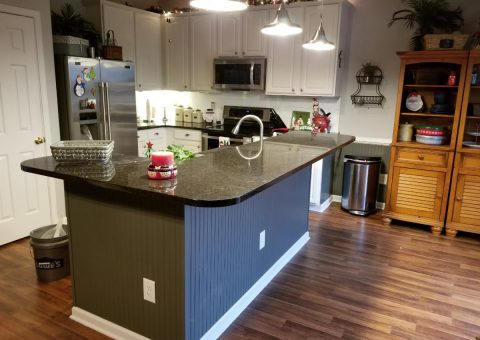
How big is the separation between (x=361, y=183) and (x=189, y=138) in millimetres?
2393

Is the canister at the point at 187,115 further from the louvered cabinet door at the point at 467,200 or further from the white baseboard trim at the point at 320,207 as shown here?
the louvered cabinet door at the point at 467,200

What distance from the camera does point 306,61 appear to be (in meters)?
4.55

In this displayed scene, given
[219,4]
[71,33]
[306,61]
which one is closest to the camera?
[219,4]

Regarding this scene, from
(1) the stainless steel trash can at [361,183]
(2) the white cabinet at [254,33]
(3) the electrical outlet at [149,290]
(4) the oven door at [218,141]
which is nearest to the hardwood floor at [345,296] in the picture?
(3) the electrical outlet at [149,290]

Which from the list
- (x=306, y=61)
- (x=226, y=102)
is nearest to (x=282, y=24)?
(x=306, y=61)

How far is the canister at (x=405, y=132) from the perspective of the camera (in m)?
4.19

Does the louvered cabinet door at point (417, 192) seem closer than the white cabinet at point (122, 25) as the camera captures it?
Yes

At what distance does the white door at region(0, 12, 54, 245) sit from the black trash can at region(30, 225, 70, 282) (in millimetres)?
844

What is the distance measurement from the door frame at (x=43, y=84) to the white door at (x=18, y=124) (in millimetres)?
28

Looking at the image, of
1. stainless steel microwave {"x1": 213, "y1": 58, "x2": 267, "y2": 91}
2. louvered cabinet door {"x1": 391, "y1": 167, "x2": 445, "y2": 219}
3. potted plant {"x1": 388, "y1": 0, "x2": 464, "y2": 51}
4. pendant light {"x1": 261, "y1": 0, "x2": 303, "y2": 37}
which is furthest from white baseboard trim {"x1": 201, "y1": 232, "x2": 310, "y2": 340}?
potted plant {"x1": 388, "y1": 0, "x2": 464, "y2": 51}

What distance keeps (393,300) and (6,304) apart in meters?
2.69

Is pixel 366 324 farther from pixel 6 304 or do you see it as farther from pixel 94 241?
pixel 6 304

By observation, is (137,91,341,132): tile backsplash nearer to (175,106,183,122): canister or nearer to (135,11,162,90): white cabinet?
(175,106,183,122): canister

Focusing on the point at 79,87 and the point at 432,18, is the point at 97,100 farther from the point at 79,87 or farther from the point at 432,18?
the point at 432,18
